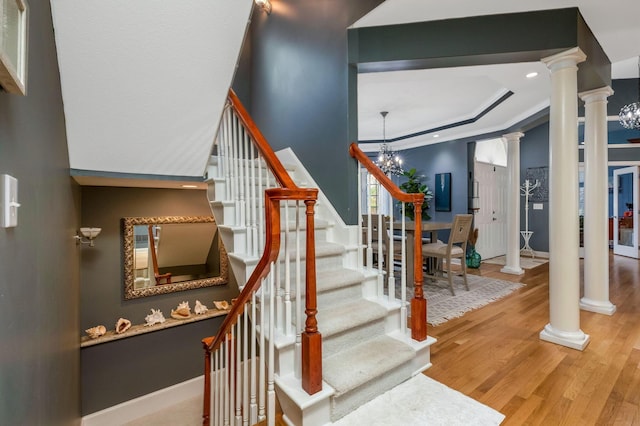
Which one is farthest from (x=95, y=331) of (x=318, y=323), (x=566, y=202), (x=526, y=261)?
(x=526, y=261)

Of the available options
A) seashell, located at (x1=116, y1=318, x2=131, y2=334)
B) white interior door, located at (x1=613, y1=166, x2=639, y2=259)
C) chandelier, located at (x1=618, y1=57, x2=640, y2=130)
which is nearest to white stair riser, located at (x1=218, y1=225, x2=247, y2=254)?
seashell, located at (x1=116, y1=318, x2=131, y2=334)

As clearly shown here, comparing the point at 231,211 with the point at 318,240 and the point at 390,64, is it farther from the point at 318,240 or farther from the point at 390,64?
the point at 390,64

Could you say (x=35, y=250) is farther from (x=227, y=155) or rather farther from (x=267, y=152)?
(x=227, y=155)

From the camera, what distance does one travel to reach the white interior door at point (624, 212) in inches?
259

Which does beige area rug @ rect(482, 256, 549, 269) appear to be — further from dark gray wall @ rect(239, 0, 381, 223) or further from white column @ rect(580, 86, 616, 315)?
dark gray wall @ rect(239, 0, 381, 223)

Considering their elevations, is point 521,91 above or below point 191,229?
above

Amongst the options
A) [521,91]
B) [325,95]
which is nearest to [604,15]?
[521,91]

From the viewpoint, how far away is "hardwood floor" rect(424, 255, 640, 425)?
1.69 meters

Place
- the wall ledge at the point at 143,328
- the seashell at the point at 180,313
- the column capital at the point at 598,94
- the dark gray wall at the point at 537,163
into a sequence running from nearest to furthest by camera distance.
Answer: the wall ledge at the point at 143,328
the column capital at the point at 598,94
the seashell at the point at 180,313
the dark gray wall at the point at 537,163

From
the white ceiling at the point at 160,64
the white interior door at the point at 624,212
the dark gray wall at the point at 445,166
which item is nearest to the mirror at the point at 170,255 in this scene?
the white ceiling at the point at 160,64

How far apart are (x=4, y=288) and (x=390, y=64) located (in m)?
2.78

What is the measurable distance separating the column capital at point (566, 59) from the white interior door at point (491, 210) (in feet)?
13.0

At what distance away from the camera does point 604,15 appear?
2.38 metres

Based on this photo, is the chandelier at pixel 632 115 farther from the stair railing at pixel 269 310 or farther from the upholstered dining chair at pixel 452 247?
the stair railing at pixel 269 310
